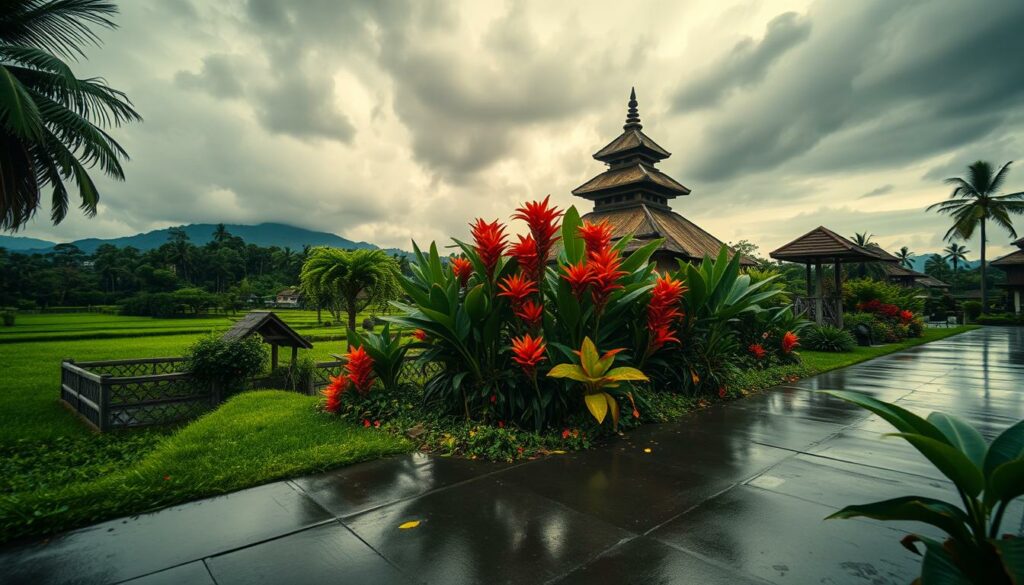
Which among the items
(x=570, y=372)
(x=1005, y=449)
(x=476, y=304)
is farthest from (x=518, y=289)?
(x=1005, y=449)

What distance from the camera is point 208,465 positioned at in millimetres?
3648

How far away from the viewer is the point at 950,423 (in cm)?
193

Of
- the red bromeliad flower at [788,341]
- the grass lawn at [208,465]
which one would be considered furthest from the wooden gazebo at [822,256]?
the grass lawn at [208,465]

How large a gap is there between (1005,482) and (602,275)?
2.83m

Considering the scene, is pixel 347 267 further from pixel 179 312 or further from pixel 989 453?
pixel 179 312

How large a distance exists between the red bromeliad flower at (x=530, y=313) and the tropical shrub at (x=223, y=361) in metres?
6.04

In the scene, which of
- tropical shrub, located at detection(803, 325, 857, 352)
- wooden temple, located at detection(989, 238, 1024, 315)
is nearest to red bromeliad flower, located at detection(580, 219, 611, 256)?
tropical shrub, located at detection(803, 325, 857, 352)

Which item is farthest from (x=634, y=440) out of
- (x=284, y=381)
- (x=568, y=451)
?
(x=284, y=381)

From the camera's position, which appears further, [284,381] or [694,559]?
[284,381]

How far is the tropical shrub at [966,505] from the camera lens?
145cm

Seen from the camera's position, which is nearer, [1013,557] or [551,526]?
[1013,557]

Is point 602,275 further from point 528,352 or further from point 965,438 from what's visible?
point 965,438

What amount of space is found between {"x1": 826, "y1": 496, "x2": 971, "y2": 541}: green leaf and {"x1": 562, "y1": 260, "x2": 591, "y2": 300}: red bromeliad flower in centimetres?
271

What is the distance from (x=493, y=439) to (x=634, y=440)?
1364 mm
